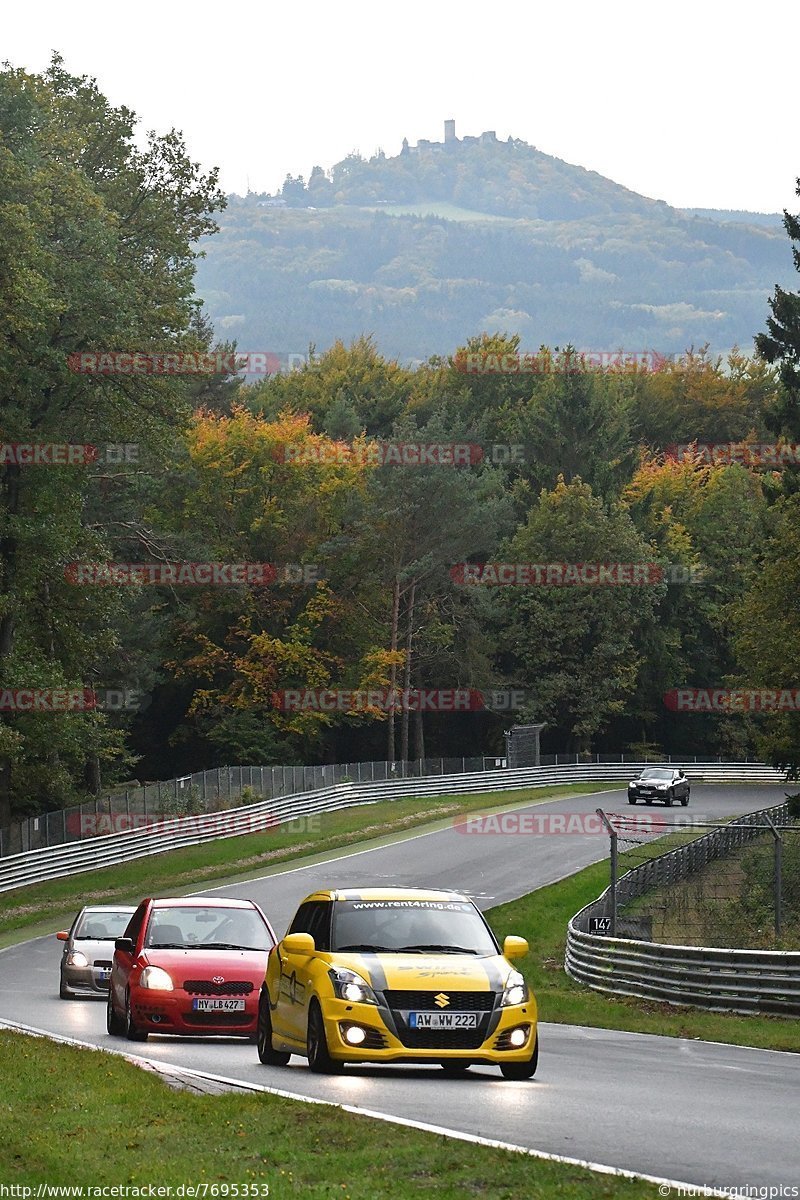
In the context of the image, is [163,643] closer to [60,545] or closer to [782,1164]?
[60,545]

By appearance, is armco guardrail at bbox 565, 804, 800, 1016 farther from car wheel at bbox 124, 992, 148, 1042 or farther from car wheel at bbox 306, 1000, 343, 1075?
car wheel at bbox 306, 1000, 343, 1075

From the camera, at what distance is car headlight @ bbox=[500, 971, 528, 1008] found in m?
13.6

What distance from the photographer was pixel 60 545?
4406 cm

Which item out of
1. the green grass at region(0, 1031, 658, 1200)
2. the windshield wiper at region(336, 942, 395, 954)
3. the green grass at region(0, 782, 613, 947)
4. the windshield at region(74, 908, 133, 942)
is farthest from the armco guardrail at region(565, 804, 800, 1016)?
the green grass at region(0, 782, 613, 947)

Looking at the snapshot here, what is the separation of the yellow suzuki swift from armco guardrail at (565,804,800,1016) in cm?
851

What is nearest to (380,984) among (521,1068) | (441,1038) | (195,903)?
(441,1038)

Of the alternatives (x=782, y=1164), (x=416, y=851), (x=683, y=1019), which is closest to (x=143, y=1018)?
(x=683, y=1019)

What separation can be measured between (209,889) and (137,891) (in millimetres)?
1838

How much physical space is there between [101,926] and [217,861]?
23571 mm
